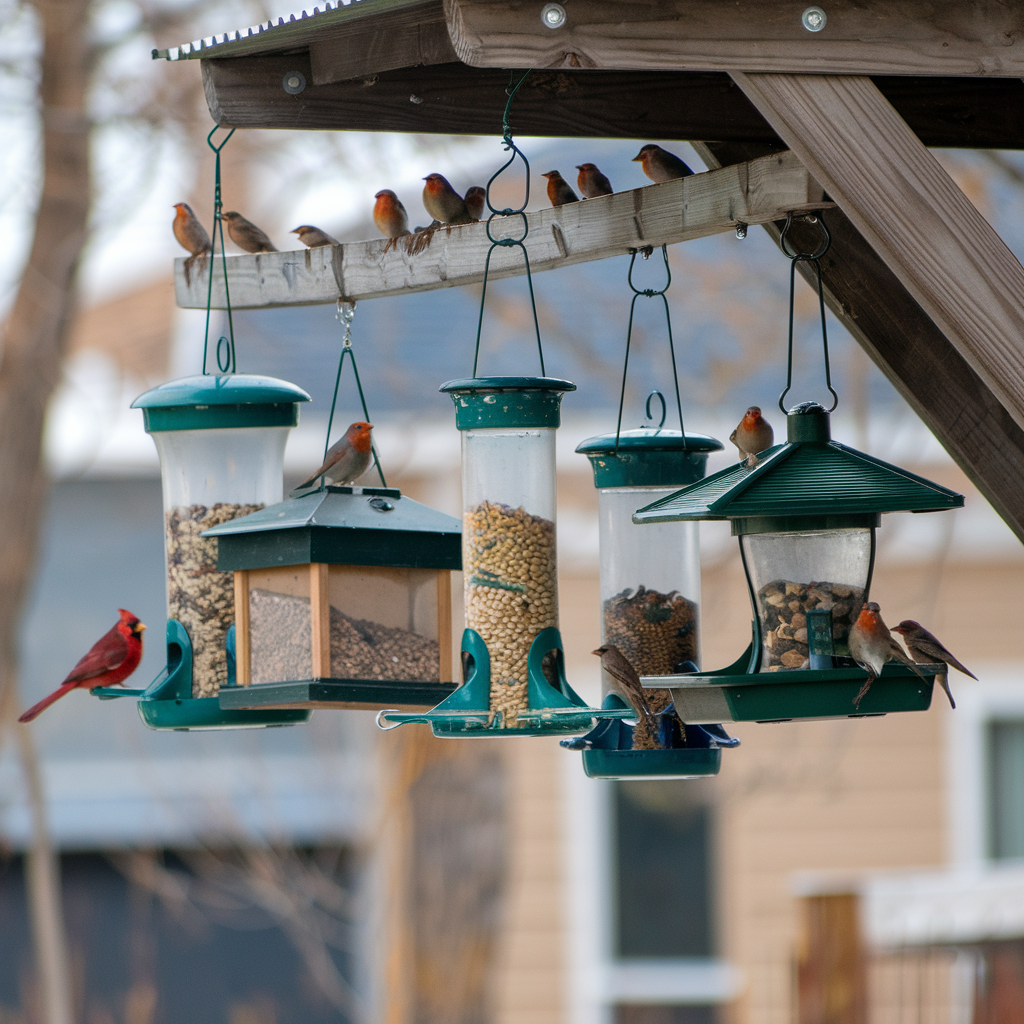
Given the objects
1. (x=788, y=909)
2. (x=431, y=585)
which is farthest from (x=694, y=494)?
(x=788, y=909)

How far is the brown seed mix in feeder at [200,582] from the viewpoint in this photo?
3.78m

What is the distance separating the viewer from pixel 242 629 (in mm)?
3516

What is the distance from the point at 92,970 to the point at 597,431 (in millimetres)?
4730

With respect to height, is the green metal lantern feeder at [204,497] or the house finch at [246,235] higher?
the house finch at [246,235]

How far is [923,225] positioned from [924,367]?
617mm

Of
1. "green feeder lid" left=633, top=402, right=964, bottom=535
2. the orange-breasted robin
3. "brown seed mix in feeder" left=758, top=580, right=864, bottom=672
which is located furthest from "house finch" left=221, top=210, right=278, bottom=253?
"brown seed mix in feeder" left=758, top=580, right=864, bottom=672

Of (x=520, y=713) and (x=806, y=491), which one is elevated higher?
(x=806, y=491)

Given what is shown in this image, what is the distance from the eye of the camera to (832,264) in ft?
9.82

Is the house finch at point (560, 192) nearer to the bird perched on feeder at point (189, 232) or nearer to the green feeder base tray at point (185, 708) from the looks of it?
the bird perched on feeder at point (189, 232)

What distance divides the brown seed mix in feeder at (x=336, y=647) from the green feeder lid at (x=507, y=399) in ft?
1.59

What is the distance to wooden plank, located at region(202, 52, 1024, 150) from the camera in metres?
3.19

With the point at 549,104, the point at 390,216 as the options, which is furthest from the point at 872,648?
the point at 390,216

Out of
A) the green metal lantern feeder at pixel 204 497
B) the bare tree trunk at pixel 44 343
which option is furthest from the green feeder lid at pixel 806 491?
the bare tree trunk at pixel 44 343

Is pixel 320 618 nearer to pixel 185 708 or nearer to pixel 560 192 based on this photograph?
pixel 185 708
